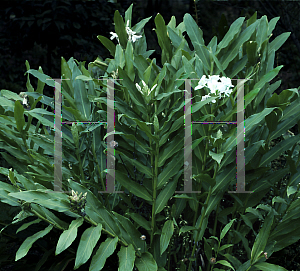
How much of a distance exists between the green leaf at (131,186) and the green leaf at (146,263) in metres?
0.21

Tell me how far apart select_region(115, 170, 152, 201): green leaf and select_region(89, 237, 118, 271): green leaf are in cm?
20

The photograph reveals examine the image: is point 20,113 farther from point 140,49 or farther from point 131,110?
point 140,49

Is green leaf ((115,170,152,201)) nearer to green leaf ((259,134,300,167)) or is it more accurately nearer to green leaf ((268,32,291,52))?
green leaf ((259,134,300,167))

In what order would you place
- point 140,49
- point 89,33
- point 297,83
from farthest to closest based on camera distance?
point 297,83 → point 89,33 → point 140,49

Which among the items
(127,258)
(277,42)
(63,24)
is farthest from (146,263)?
(63,24)

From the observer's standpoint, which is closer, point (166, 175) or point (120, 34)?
point (166, 175)

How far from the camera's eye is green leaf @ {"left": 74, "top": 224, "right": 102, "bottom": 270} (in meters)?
1.16

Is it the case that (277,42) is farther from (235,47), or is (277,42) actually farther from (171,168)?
(171,168)

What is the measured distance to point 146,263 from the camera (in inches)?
51.6

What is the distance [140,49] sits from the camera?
1724mm

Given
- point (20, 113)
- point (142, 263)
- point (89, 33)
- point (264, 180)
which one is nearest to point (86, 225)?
point (142, 263)

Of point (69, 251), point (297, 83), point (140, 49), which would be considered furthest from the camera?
point (297, 83)

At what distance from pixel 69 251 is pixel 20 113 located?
609 millimetres

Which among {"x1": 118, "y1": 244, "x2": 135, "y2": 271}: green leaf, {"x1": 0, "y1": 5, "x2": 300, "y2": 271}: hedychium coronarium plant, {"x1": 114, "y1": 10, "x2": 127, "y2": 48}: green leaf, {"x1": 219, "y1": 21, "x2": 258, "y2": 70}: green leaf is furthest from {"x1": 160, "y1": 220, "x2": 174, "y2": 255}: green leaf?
{"x1": 114, "y1": 10, "x2": 127, "y2": 48}: green leaf
